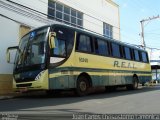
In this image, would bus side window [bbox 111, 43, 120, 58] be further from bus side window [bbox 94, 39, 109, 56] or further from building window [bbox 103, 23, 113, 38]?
building window [bbox 103, 23, 113, 38]

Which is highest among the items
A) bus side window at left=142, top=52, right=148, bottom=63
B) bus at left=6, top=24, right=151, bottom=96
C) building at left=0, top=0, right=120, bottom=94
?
building at left=0, top=0, right=120, bottom=94

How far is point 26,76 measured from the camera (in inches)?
553

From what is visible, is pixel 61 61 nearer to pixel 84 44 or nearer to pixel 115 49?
pixel 84 44

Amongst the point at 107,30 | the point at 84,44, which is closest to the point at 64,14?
the point at 107,30

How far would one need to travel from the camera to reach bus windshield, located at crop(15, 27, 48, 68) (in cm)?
1393

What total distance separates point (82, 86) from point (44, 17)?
7.92 m

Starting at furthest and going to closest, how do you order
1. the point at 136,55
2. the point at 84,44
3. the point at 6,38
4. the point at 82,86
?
the point at 136,55
the point at 6,38
the point at 84,44
the point at 82,86

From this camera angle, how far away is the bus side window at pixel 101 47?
Result: 1716 cm

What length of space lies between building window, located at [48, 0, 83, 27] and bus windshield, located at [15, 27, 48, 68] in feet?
23.9

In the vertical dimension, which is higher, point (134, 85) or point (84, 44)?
point (84, 44)

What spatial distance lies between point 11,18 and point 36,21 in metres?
2.39

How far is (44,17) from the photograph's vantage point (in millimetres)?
21797

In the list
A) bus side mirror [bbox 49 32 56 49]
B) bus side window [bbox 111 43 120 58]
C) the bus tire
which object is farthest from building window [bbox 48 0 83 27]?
A: bus side mirror [bbox 49 32 56 49]

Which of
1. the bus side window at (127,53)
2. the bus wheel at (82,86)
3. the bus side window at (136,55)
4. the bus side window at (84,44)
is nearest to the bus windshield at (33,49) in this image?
the bus side window at (84,44)
